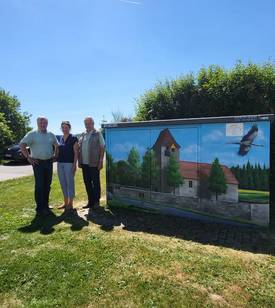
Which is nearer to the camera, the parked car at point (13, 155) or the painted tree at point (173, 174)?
the painted tree at point (173, 174)

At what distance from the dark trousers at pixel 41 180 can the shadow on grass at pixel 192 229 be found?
107cm

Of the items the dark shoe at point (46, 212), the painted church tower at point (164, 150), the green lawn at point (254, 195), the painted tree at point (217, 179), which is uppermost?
the painted church tower at point (164, 150)

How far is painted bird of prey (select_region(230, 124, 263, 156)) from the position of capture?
5500 millimetres

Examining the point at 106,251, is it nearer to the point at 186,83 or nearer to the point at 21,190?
the point at 186,83

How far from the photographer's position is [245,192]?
5656mm

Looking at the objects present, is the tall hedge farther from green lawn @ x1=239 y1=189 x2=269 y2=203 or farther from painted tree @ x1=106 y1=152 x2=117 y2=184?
painted tree @ x1=106 y1=152 x2=117 y2=184

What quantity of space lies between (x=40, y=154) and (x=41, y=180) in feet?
1.71

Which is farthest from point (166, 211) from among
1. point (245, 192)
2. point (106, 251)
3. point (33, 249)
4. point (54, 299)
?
point (54, 299)

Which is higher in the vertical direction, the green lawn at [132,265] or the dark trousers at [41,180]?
the dark trousers at [41,180]

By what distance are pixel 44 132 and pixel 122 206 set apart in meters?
2.19

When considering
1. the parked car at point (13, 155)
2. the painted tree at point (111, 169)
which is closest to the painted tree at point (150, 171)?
the painted tree at point (111, 169)

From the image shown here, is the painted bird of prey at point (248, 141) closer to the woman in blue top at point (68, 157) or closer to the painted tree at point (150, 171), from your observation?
the painted tree at point (150, 171)

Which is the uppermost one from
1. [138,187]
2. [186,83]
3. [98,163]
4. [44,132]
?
[186,83]

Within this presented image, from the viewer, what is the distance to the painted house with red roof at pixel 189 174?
19.0 feet
